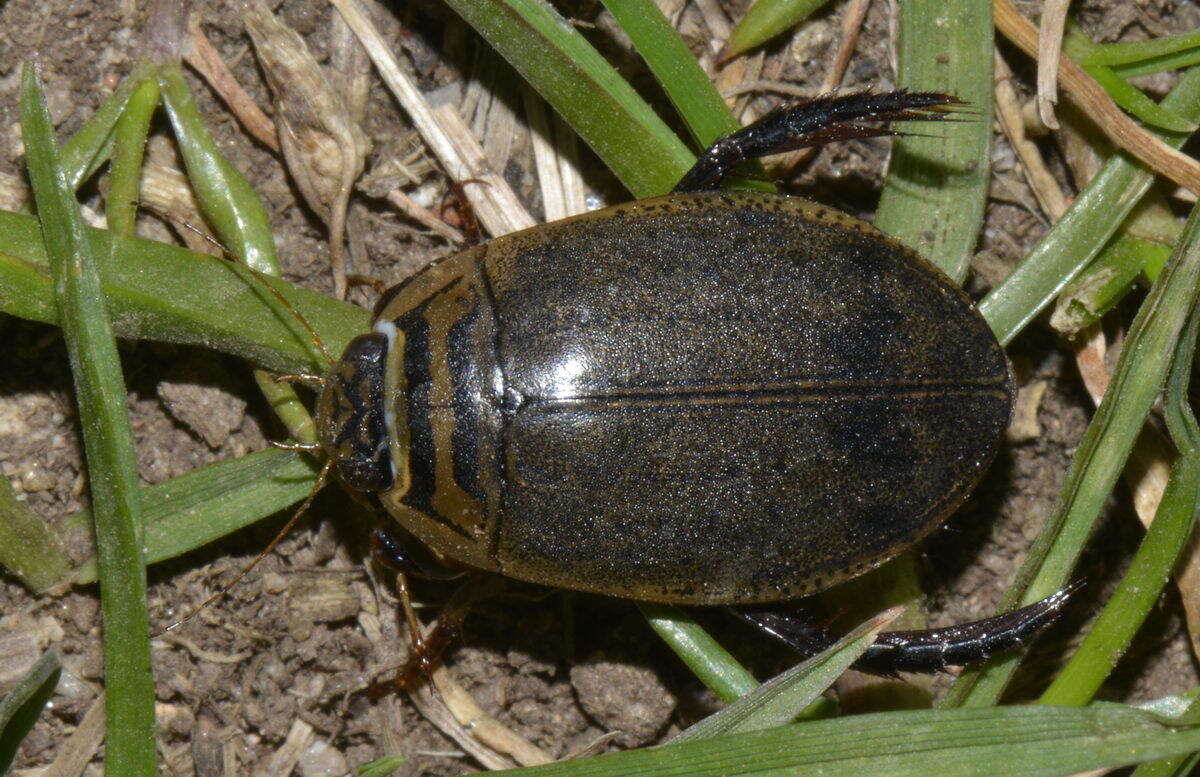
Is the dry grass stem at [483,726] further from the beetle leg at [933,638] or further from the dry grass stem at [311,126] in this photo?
the dry grass stem at [311,126]

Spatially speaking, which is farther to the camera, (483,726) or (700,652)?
(483,726)

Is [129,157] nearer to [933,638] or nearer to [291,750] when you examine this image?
[291,750]

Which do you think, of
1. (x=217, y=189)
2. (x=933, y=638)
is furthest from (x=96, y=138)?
(x=933, y=638)

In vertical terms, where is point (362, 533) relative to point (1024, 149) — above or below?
below

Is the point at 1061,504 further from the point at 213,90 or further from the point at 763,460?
the point at 213,90

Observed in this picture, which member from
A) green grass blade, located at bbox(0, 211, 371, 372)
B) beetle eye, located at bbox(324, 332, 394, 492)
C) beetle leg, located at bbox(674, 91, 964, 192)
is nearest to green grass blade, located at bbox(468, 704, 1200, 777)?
beetle eye, located at bbox(324, 332, 394, 492)
